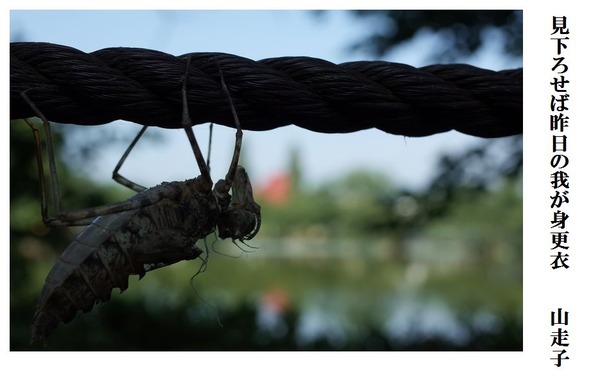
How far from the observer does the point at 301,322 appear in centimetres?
855

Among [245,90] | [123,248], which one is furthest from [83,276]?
[245,90]

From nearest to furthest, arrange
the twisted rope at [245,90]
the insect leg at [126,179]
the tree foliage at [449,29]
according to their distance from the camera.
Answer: the twisted rope at [245,90] → the insect leg at [126,179] → the tree foliage at [449,29]

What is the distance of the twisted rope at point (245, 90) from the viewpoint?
210 centimetres

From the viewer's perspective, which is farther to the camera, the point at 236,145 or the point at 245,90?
the point at 236,145

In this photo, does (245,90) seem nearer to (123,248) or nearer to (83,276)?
(123,248)

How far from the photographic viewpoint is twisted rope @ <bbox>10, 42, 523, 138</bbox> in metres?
2.10

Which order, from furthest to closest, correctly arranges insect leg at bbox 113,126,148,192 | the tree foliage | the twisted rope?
the tree foliage
insect leg at bbox 113,126,148,192
the twisted rope

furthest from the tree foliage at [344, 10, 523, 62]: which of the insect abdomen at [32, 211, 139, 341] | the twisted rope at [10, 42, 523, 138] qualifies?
the insect abdomen at [32, 211, 139, 341]

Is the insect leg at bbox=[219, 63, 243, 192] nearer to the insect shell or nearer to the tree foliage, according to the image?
the insect shell

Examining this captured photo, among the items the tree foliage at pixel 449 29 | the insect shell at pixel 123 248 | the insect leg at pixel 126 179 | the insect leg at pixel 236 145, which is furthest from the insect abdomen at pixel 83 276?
the tree foliage at pixel 449 29

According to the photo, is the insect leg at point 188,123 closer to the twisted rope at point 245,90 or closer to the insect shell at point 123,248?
the twisted rope at point 245,90

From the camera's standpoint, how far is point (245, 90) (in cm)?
216
